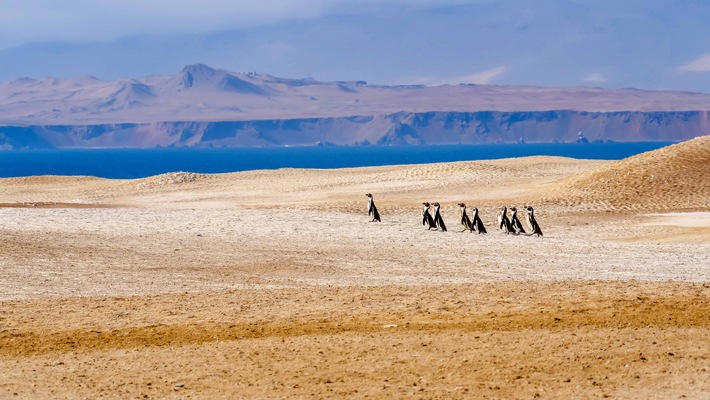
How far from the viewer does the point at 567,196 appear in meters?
39.1

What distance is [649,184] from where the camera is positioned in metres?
39.7

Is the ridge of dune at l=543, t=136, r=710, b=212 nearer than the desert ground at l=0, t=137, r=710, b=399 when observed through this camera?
No

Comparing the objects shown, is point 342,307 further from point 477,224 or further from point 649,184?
point 649,184

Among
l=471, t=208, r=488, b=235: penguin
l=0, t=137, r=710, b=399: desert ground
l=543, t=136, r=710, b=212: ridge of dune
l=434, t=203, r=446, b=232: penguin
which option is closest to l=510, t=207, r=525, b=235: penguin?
l=471, t=208, r=488, b=235: penguin

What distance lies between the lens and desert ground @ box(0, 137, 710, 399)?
11.4m

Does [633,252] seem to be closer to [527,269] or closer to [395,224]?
[527,269]

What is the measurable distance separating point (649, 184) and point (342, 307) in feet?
87.8

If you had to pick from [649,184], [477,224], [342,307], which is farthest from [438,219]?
[342,307]

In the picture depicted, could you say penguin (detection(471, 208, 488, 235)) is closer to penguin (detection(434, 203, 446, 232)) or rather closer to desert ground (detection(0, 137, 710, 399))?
desert ground (detection(0, 137, 710, 399))

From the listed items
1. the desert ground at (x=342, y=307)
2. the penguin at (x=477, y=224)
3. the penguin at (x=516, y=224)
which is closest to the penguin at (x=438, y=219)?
the desert ground at (x=342, y=307)

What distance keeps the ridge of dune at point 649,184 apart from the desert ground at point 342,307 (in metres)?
4.15

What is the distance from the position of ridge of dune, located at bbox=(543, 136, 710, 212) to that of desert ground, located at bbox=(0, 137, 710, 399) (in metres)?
4.15

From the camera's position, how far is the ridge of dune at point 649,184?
37.4 meters

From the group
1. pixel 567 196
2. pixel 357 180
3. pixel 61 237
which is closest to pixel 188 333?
pixel 61 237
